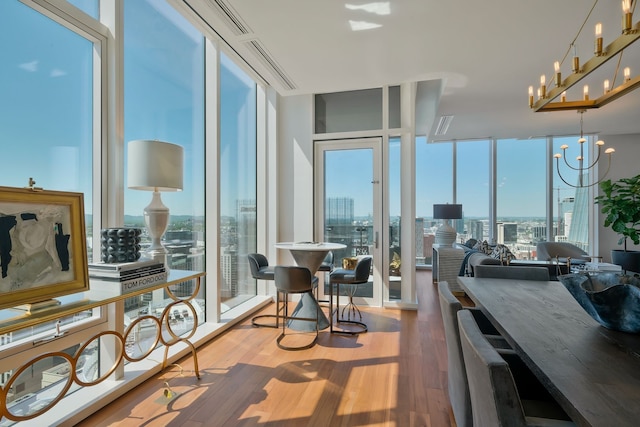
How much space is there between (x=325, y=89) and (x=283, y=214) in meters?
1.93

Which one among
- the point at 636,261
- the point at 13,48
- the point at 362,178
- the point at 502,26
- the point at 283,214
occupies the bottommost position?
the point at 636,261

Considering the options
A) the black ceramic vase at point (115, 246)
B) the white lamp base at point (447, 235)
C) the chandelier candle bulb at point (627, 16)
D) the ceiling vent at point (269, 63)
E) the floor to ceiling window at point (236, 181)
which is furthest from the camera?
the white lamp base at point (447, 235)

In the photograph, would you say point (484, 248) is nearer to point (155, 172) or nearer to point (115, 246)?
point (155, 172)

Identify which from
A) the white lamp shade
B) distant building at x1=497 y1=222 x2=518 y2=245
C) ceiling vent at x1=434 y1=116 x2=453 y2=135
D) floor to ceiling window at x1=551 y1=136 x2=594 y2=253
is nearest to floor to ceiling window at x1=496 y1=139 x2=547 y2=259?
distant building at x1=497 y1=222 x2=518 y2=245

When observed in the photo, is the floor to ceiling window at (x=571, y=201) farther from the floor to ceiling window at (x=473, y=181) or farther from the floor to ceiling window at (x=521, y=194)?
the floor to ceiling window at (x=473, y=181)

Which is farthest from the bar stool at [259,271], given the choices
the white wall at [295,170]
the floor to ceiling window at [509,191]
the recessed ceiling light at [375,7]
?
the floor to ceiling window at [509,191]

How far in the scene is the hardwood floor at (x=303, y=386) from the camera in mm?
2035

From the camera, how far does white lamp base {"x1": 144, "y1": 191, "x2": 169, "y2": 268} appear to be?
228 cm

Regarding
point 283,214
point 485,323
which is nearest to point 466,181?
point 283,214

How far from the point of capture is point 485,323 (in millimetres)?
2064

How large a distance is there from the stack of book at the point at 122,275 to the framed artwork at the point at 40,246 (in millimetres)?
179

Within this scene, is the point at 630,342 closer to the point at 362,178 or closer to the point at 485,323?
the point at 485,323

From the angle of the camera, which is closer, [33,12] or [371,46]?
[33,12]

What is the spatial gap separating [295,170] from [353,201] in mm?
999
